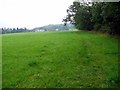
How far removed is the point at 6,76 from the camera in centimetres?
1234

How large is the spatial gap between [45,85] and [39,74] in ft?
7.00

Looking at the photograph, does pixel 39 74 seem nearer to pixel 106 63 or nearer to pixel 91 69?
pixel 91 69

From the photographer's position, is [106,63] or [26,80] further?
[106,63]

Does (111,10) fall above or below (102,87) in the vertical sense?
above

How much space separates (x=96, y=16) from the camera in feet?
141

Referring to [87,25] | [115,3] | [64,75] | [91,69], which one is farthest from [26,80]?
[87,25]

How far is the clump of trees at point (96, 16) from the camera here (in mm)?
31028

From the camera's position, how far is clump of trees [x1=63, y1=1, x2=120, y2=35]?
3103 cm

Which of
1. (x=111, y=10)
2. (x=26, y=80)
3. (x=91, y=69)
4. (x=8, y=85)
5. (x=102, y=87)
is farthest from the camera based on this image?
(x=111, y=10)

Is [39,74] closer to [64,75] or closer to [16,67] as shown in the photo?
[64,75]

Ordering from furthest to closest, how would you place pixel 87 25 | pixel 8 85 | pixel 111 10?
pixel 87 25 → pixel 111 10 → pixel 8 85

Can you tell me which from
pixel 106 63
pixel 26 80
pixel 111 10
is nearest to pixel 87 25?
pixel 111 10

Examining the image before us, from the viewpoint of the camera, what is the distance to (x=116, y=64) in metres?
14.7

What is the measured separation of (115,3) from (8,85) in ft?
68.3
